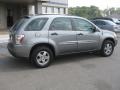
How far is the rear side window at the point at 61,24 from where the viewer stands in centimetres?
748

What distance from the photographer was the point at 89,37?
8227mm

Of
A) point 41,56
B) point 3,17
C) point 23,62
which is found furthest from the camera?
point 3,17

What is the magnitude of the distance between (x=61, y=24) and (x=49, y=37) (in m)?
0.75

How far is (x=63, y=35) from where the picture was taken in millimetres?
7551

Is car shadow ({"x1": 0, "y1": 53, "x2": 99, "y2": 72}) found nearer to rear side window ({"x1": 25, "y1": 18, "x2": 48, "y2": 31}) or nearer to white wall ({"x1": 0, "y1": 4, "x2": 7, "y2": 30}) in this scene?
rear side window ({"x1": 25, "y1": 18, "x2": 48, "y2": 31})

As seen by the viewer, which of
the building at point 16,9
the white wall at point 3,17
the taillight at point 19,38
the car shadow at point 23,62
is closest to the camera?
the taillight at point 19,38

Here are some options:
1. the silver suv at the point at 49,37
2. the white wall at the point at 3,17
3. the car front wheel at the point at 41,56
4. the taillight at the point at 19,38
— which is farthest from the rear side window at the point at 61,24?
the white wall at the point at 3,17

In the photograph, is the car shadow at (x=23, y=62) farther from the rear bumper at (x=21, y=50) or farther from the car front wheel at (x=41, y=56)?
the rear bumper at (x=21, y=50)

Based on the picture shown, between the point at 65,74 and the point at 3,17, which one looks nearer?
the point at 65,74

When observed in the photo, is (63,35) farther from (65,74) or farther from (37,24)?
(65,74)

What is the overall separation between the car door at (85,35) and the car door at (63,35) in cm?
23

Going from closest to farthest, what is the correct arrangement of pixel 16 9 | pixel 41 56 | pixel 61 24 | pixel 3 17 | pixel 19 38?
pixel 19 38 < pixel 41 56 < pixel 61 24 < pixel 3 17 < pixel 16 9

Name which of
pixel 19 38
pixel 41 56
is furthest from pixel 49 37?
pixel 19 38

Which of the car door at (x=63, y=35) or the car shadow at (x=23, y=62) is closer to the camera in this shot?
the car shadow at (x=23, y=62)
